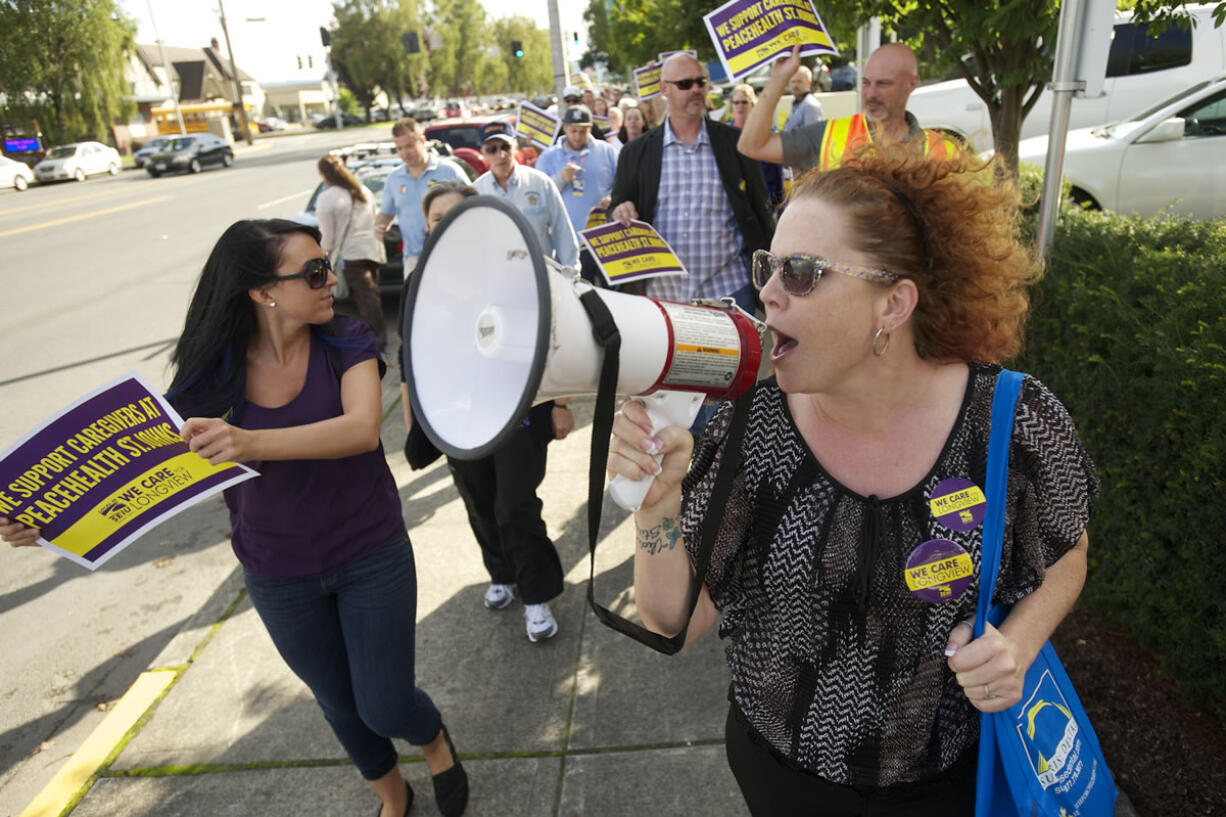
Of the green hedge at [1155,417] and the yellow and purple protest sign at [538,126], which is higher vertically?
the yellow and purple protest sign at [538,126]

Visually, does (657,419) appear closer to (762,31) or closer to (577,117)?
(762,31)

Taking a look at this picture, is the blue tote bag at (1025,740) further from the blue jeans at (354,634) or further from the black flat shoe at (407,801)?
the black flat shoe at (407,801)

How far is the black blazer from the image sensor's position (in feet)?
12.5

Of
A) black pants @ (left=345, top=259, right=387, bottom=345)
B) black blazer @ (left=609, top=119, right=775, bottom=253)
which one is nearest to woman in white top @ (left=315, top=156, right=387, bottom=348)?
black pants @ (left=345, top=259, right=387, bottom=345)

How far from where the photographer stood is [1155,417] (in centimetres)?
229

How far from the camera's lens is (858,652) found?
1401 mm

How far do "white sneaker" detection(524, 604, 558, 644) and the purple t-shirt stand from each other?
114 cm

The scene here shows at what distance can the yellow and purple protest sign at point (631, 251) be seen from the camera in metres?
3.21

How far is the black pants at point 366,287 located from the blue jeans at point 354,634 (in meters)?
4.93

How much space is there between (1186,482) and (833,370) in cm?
148

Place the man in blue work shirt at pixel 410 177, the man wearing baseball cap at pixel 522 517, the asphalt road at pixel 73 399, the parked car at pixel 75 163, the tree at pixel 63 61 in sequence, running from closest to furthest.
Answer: the man wearing baseball cap at pixel 522 517, the asphalt road at pixel 73 399, the man in blue work shirt at pixel 410 177, the parked car at pixel 75 163, the tree at pixel 63 61

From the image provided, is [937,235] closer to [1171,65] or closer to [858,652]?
[858,652]

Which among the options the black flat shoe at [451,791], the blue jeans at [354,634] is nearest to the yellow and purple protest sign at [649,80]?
the blue jeans at [354,634]

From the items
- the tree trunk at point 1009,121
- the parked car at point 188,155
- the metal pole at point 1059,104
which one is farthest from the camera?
the parked car at point 188,155
